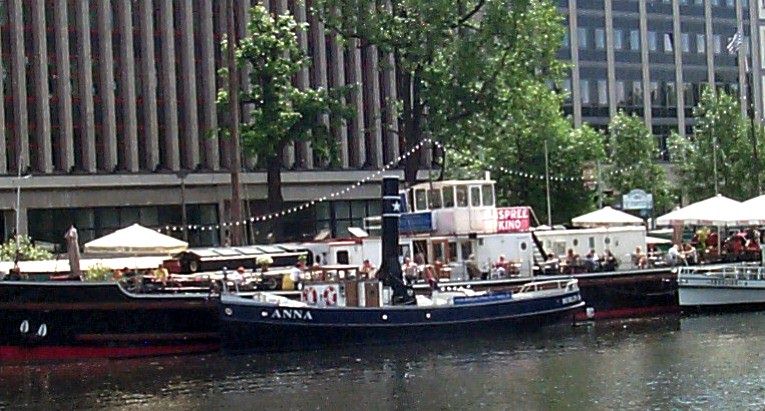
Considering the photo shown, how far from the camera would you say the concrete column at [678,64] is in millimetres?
108312

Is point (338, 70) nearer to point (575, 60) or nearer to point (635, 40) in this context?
point (575, 60)

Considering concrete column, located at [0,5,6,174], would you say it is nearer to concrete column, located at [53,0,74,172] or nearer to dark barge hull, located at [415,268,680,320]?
concrete column, located at [53,0,74,172]

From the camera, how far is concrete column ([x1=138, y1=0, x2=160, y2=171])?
8269 centimetres

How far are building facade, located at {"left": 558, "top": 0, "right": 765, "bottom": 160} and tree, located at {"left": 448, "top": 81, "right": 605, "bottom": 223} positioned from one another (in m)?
25.5

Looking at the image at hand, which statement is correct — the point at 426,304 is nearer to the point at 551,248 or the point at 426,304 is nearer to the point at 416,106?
the point at 551,248

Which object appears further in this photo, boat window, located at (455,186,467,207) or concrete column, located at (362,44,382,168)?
concrete column, located at (362,44,382,168)

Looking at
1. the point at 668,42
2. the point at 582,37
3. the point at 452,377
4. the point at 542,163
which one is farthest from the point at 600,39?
the point at 452,377

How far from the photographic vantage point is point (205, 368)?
142 ft

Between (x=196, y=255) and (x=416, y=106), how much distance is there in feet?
58.1

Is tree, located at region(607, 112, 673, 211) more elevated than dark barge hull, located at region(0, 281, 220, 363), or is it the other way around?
tree, located at region(607, 112, 673, 211)

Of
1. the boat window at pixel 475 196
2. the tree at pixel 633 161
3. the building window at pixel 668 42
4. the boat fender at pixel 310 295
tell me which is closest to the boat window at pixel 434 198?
the boat window at pixel 475 196

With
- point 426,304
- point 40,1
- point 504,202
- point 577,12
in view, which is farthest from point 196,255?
point 577,12

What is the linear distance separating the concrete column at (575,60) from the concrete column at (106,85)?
34527 millimetres

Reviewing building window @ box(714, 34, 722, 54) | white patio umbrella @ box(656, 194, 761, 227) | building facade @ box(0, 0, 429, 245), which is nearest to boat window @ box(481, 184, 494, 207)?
white patio umbrella @ box(656, 194, 761, 227)
